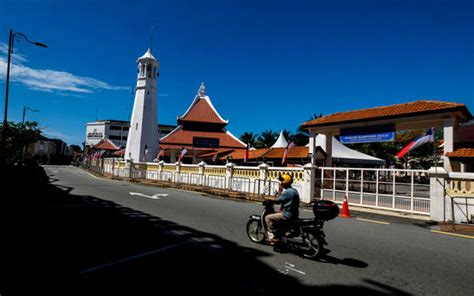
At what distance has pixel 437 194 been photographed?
10.0 m

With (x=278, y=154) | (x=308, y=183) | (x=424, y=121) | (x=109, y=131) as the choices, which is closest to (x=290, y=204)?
(x=308, y=183)

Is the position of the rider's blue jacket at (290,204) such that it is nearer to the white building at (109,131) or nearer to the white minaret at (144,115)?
the white minaret at (144,115)

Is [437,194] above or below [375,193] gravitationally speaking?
above

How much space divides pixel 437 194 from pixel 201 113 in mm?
35990

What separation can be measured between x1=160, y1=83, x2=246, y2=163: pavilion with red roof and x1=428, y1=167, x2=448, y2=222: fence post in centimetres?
2544

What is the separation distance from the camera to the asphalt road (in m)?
4.31

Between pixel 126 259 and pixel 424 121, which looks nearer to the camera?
pixel 126 259

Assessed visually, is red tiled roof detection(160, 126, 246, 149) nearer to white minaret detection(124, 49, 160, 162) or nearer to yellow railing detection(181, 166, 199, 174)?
white minaret detection(124, 49, 160, 162)

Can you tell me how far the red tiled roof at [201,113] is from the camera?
42.1 m

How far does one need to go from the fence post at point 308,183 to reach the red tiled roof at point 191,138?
26.1 m

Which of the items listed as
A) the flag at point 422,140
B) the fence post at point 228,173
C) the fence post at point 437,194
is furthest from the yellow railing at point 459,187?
the fence post at point 228,173

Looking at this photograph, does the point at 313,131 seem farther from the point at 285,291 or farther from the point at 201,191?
the point at 285,291

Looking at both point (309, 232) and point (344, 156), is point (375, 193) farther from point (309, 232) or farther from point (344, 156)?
point (344, 156)

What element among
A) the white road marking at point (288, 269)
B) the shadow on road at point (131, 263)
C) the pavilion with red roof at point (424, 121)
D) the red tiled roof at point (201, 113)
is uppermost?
the red tiled roof at point (201, 113)
